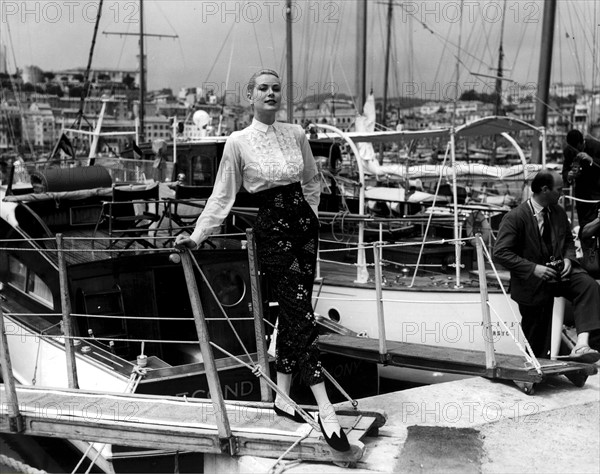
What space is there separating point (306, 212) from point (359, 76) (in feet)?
72.4

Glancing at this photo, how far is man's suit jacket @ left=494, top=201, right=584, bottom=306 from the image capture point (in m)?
5.92

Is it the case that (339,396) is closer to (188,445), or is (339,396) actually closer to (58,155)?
(188,445)

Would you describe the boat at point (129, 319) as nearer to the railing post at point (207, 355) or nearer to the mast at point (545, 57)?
the railing post at point (207, 355)

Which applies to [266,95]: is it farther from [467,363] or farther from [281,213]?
[467,363]

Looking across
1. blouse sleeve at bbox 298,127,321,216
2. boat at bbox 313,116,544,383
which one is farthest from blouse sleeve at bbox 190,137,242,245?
boat at bbox 313,116,544,383

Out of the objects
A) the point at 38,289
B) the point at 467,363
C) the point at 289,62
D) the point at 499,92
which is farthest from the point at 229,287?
the point at 499,92

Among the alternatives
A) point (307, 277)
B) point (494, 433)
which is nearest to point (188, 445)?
point (307, 277)

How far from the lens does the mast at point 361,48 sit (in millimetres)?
25406

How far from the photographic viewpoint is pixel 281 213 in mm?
4125

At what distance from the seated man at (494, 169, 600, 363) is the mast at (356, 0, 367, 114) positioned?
62.7ft

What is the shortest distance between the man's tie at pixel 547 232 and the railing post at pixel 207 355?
10.3 ft

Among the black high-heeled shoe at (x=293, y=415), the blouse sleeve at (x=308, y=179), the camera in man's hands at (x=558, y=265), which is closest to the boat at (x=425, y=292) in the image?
the camera in man's hands at (x=558, y=265)

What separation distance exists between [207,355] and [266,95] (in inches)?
59.9

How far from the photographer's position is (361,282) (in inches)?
420
